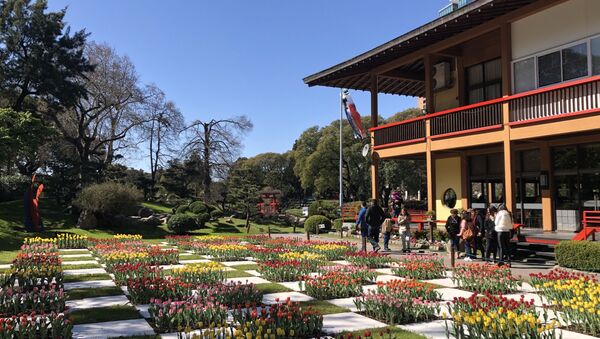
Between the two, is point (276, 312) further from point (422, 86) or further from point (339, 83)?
point (422, 86)

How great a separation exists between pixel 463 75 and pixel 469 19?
4847 mm

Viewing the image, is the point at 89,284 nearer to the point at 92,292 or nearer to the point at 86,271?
the point at 92,292

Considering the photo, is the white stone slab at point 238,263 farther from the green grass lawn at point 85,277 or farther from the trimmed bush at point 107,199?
the trimmed bush at point 107,199

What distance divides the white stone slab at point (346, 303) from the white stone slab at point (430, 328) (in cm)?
122

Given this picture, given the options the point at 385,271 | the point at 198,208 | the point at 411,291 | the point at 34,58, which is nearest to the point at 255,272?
the point at 385,271

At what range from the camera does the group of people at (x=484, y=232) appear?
43.2ft

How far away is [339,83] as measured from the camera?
2484cm

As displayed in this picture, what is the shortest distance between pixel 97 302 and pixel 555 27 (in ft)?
53.7

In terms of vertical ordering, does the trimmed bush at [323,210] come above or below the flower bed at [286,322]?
above

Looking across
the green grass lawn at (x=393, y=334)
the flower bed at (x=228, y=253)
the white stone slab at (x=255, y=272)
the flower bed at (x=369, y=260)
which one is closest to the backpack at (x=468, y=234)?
the flower bed at (x=369, y=260)

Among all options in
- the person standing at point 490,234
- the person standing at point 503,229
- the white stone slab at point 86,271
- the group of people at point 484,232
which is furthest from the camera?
the person standing at point 490,234

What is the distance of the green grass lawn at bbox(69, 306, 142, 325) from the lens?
22.8 ft

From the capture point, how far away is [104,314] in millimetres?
7293

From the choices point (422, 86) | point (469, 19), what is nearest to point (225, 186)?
point (422, 86)
